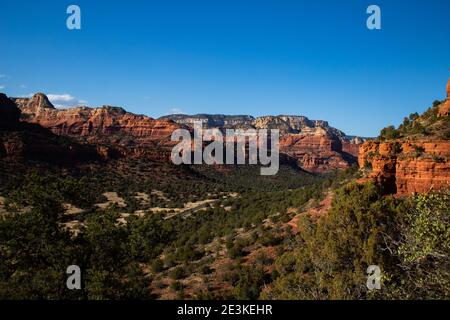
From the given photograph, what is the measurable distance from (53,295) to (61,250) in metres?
2.53

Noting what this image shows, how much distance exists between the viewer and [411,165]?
2386cm

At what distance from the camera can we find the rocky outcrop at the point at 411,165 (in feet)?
75.2

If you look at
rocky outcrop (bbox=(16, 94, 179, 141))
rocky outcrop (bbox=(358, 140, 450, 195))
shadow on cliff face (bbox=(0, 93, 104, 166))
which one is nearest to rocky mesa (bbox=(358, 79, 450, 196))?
rocky outcrop (bbox=(358, 140, 450, 195))

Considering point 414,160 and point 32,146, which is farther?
point 32,146

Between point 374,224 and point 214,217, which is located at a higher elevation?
point 374,224

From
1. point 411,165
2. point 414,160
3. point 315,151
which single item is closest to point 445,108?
point 414,160

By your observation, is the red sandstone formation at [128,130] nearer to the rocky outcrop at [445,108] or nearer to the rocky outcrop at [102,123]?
the rocky outcrop at [102,123]

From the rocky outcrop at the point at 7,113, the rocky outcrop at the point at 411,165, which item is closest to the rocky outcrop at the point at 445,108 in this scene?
the rocky outcrop at the point at 411,165

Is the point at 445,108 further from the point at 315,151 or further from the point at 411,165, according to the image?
the point at 315,151

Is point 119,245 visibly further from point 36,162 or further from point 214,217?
point 36,162

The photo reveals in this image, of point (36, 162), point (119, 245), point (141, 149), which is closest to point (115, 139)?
point (141, 149)
